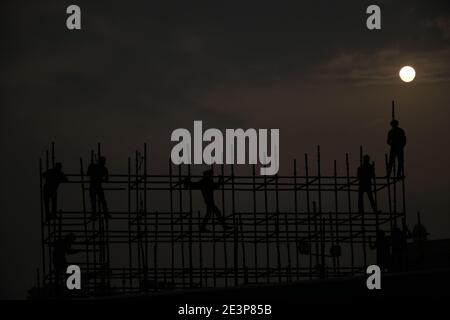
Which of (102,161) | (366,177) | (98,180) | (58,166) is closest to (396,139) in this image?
(366,177)

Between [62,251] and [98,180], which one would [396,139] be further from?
[62,251]

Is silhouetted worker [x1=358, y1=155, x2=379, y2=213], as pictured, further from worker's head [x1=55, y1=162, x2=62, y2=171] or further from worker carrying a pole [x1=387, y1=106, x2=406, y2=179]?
worker's head [x1=55, y1=162, x2=62, y2=171]

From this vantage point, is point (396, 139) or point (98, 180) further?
point (396, 139)

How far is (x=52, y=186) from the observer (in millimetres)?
29359

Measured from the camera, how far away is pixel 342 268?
104 ft

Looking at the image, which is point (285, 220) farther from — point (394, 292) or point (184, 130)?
point (394, 292)

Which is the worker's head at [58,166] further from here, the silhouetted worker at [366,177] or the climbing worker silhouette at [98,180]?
the silhouetted worker at [366,177]

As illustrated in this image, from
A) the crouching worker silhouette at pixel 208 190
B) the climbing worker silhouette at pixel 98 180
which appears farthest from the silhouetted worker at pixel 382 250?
the climbing worker silhouette at pixel 98 180

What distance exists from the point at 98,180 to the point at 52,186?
111 centimetres

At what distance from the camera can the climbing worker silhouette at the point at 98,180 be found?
2928 cm

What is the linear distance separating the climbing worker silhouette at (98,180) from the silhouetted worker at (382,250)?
252 inches

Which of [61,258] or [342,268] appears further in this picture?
[342,268]
